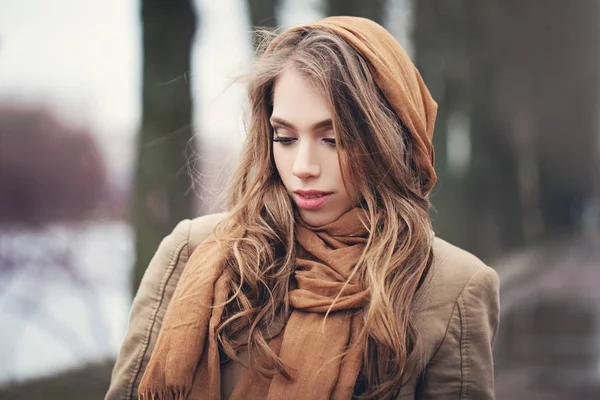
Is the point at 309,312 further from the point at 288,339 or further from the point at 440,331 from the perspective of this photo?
the point at 440,331

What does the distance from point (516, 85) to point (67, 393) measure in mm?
16744

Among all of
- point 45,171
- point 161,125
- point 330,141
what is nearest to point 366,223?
point 330,141

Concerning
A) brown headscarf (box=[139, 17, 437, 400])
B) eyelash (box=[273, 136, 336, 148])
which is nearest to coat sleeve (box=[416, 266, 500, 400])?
brown headscarf (box=[139, 17, 437, 400])

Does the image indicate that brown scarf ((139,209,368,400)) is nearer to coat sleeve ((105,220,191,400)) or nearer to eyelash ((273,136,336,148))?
coat sleeve ((105,220,191,400))

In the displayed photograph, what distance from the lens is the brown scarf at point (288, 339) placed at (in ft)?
7.40

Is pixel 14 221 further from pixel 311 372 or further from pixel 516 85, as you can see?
pixel 516 85

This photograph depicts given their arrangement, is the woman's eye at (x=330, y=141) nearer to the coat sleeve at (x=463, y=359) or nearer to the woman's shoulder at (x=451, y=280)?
the woman's shoulder at (x=451, y=280)

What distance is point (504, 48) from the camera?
1769 cm

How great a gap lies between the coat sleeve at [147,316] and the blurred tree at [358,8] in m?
4.84

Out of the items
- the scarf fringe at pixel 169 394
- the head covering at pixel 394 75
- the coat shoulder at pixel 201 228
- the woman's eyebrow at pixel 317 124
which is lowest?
the scarf fringe at pixel 169 394

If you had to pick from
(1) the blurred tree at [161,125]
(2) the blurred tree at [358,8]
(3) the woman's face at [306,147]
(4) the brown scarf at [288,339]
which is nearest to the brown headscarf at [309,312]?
(4) the brown scarf at [288,339]

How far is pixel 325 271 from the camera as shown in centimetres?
238

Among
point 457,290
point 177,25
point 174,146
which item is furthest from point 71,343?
point 457,290

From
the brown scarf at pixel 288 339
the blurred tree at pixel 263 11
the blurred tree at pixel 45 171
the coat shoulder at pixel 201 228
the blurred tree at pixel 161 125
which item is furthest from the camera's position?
the blurred tree at pixel 263 11
